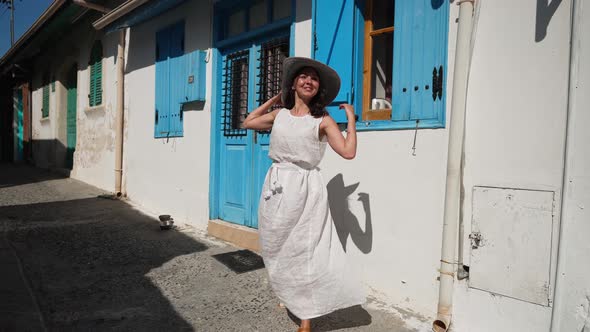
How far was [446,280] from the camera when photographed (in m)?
2.46

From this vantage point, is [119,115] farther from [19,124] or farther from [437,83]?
[19,124]

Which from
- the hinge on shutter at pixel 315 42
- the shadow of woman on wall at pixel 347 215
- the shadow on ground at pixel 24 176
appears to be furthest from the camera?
the shadow on ground at pixel 24 176

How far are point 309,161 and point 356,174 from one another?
3.05ft

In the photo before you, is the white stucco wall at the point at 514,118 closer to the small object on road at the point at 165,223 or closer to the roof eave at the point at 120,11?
the small object on road at the point at 165,223

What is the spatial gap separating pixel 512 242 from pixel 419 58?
53.5 inches

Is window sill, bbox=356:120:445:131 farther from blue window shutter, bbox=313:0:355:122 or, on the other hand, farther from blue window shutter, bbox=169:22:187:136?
blue window shutter, bbox=169:22:187:136

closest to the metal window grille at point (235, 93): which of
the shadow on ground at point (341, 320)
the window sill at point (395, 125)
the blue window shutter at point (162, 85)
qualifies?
the blue window shutter at point (162, 85)

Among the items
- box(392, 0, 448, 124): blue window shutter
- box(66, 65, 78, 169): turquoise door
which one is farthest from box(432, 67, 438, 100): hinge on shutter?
box(66, 65, 78, 169): turquoise door

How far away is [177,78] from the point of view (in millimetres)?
5570

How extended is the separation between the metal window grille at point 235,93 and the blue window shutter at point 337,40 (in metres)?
1.51

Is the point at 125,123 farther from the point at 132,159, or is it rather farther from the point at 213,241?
the point at 213,241

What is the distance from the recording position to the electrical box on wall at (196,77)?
504 centimetres

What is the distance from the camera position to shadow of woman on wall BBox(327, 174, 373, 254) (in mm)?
3094

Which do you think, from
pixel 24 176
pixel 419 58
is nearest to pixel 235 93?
pixel 419 58
